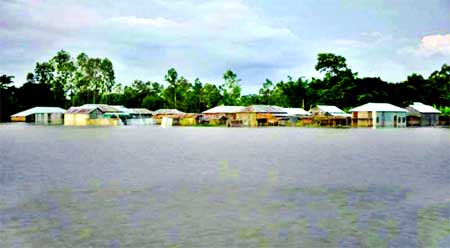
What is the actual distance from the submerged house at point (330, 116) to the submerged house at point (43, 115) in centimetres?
4049

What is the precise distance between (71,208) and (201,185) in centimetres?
356

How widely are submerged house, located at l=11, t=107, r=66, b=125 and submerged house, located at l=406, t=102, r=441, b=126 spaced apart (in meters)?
53.0

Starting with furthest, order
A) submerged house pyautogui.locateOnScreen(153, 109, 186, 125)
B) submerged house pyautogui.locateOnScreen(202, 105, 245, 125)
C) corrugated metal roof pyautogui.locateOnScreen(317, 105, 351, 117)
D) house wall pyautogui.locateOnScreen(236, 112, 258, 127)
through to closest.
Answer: submerged house pyautogui.locateOnScreen(153, 109, 186, 125), submerged house pyautogui.locateOnScreen(202, 105, 245, 125), corrugated metal roof pyautogui.locateOnScreen(317, 105, 351, 117), house wall pyautogui.locateOnScreen(236, 112, 258, 127)

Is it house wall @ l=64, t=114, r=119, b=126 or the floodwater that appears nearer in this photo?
the floodwater

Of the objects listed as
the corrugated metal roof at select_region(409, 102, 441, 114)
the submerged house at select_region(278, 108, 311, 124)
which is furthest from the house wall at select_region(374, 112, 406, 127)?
the submerged house at select_region(278, 108, 311, 124)

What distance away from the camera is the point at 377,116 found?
67.9 meters

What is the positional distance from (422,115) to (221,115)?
93.1 feet

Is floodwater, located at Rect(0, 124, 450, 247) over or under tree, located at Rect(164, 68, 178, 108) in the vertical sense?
under

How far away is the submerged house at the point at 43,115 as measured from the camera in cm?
8581

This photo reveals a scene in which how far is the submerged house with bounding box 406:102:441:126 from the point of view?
7281cm

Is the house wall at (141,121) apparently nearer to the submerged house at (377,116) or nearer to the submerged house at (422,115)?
the submerged house at (377,116)

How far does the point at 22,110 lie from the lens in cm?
8975

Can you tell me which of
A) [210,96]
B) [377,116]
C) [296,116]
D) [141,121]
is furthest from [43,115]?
[377,116]

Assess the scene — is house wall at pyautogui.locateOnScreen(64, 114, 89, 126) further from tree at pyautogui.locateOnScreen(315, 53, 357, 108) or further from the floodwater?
the floodwater
